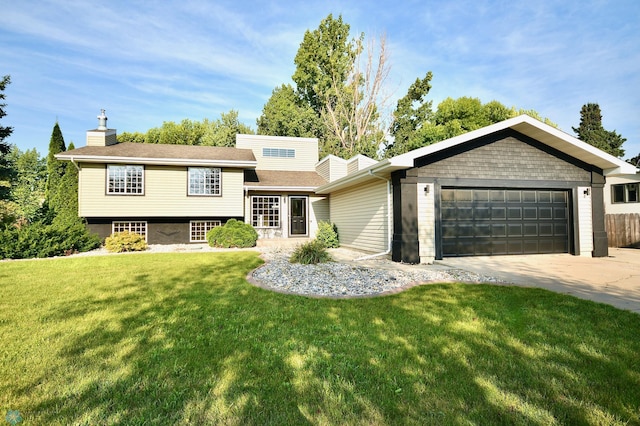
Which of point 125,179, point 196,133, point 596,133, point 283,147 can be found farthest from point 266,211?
point 596,133

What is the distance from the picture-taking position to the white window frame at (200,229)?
1420 centimetres

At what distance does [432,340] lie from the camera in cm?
322

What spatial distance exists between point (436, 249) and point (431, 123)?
23.0 metres

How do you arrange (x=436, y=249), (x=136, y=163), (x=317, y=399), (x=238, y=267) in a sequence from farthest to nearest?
(x=136, y=163) → (x=436, y=249) → (x=238, y=267) → (x=317, y=399)

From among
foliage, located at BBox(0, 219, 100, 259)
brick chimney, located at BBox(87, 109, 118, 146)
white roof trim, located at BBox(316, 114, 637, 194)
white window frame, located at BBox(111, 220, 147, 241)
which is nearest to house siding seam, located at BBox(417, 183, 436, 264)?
white roof trim, located at BBox(316, 114, 637, 194)

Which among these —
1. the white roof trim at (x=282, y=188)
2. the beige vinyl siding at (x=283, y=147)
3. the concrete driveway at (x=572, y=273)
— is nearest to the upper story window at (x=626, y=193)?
the concrete driveway at (x=572, y=273)

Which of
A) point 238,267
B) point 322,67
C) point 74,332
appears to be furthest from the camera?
point 322,67

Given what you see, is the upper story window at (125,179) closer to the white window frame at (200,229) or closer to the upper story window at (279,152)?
the white window frame at (200,229)

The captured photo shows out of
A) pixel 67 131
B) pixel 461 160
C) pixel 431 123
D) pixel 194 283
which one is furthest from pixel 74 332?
pixel 431 123

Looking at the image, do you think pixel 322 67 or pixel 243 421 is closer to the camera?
pixel 243 421

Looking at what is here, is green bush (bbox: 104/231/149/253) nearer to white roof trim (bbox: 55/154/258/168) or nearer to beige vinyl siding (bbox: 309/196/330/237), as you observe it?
white roof trim (bbox: 55/154/258/168)

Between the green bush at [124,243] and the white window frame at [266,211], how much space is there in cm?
529

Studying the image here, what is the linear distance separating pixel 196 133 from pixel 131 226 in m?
19.8

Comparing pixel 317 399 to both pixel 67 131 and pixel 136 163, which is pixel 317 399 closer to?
pixel 136 163
